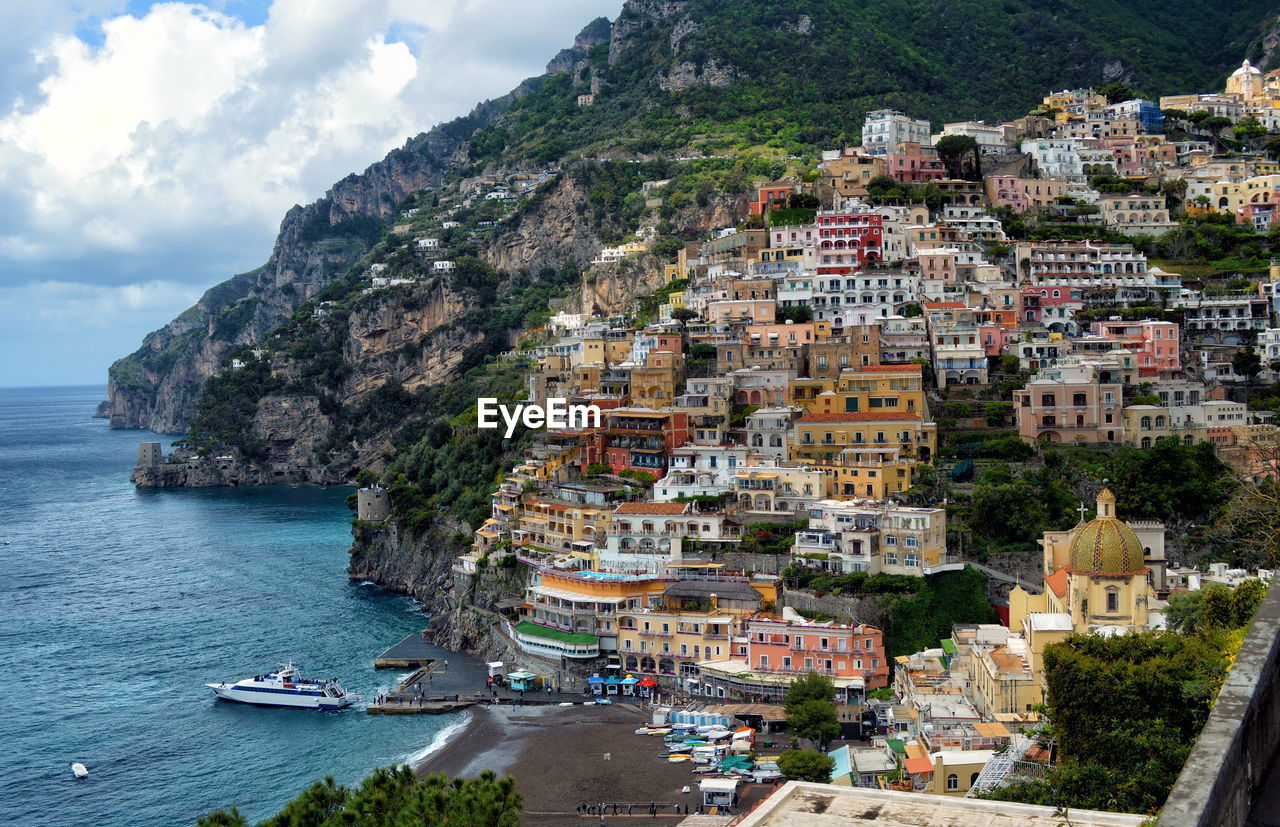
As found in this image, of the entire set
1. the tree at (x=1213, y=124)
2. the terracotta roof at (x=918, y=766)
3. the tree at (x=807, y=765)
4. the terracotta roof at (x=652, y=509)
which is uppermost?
the tree at (x=1213, y=124)

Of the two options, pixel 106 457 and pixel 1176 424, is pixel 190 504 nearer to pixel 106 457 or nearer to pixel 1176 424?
pixel 106 457

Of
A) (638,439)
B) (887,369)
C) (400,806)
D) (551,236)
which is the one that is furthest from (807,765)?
(551,236)

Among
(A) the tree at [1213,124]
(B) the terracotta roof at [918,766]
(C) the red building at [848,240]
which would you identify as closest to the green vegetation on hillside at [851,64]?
(A) the tree at [1213,124]

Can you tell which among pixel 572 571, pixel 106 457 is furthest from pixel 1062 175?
pixel 106 457

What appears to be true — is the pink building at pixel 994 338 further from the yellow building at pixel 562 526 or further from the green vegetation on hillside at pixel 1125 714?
the green vegetation on hillside at pixel 1125 714

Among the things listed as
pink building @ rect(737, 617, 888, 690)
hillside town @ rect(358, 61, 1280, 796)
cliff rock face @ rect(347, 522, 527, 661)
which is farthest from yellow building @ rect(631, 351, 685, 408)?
pink building @ rect(737, 617, 888, 690)

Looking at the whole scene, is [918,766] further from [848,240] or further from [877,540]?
[848,240]

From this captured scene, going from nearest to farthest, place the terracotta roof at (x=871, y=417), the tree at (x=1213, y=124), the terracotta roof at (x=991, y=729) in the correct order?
the terracotta roof at (x=991, y=729)
the terracotta roof at (x=871, y=417)
the tree at (x=1213, y=124)
